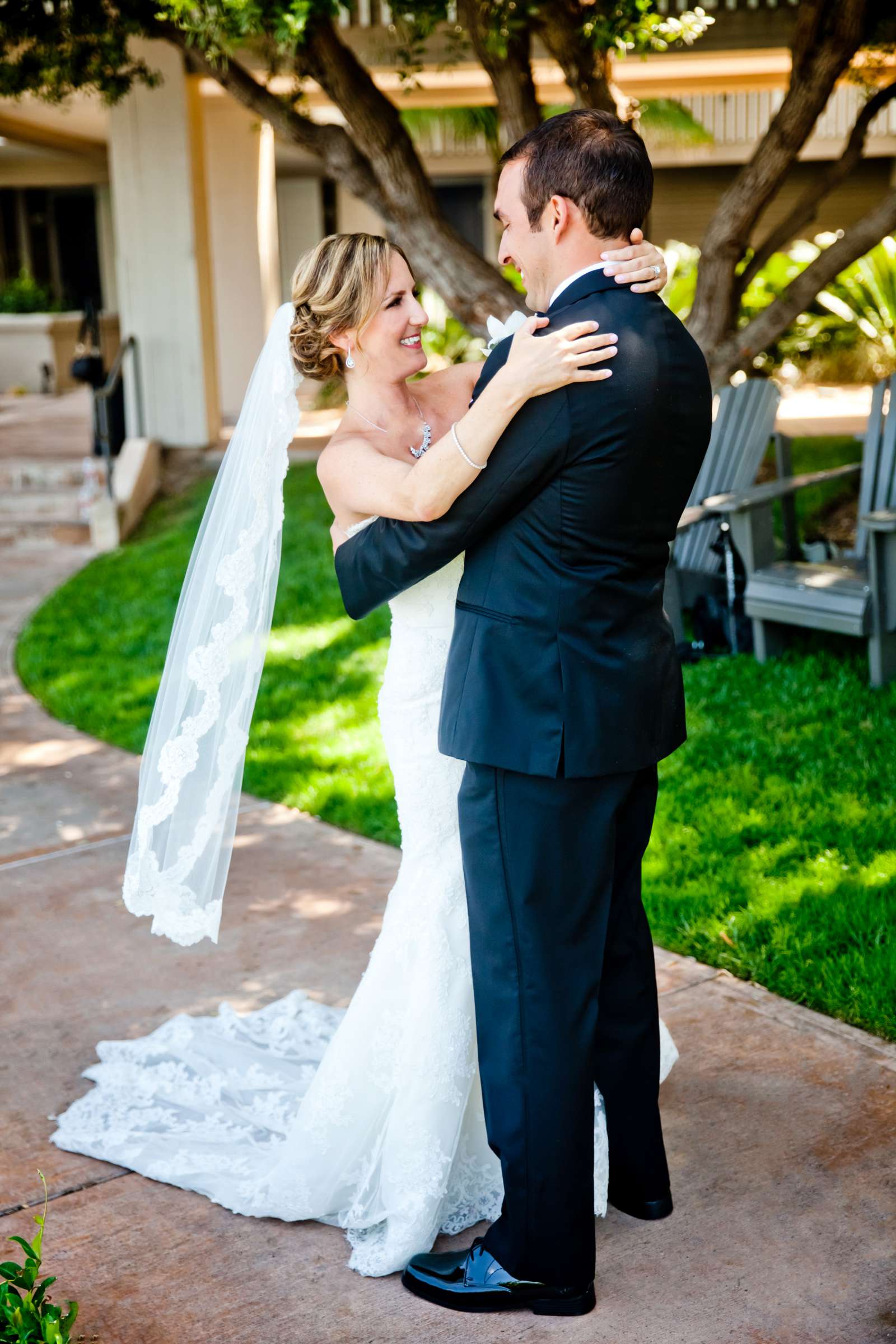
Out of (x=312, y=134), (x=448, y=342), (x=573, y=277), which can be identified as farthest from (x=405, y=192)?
(x=448, y=342)

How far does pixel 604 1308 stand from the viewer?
268 cm

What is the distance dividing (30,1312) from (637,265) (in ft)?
6.97

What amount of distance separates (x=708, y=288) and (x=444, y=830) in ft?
18.8

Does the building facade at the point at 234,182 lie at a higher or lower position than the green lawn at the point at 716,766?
higher

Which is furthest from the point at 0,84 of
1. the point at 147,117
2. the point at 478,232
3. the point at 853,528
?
the point at 478,232

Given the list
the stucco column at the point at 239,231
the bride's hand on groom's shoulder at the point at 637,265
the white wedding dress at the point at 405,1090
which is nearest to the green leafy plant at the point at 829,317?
the stucco column at the point at 239,231

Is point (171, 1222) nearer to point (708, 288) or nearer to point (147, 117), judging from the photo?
point (708, 288)

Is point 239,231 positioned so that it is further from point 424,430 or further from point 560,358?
point 560,358

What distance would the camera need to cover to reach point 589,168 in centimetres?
224

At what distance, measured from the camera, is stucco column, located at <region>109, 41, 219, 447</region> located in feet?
40.7

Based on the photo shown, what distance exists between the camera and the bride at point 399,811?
2871 mm

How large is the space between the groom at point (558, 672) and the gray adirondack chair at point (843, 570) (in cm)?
354

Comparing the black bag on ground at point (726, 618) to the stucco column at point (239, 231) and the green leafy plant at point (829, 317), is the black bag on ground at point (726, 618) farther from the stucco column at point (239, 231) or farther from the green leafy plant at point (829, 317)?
the stucco column at point (239, 231)

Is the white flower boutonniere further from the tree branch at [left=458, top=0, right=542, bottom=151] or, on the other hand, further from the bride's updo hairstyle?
the tree branch at [left=458, top=0, right=542, bottom=151]
